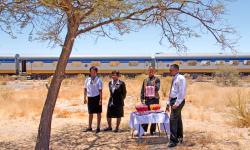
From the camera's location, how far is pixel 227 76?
39.8 metres

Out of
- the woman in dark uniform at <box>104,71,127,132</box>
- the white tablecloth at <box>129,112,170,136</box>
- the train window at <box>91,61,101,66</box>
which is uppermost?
the train window at <box>91,61,101,66</box>

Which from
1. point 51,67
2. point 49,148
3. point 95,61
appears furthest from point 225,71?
point 49,148

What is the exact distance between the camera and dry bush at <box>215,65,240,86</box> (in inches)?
1525

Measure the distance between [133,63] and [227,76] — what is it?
11.1 meters

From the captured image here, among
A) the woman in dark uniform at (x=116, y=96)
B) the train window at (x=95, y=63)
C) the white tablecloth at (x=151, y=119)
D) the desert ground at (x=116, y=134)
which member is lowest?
the desert ground at (x=116, y=134)

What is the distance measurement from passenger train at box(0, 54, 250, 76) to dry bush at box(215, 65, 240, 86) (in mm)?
3361

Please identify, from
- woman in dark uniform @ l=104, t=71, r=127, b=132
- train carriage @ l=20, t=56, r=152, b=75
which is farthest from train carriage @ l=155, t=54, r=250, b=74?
woman in dark uniform @ l=104, t=71, r=127, b=132

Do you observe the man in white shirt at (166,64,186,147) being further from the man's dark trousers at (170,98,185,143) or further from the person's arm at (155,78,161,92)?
the person's arm at (155,78,161,92)

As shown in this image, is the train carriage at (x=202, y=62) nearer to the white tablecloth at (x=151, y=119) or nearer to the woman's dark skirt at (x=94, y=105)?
the woman's dark skirt at (x=94, y=105)

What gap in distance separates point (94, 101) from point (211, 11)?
12.5 ft

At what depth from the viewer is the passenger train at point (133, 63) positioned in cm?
4566

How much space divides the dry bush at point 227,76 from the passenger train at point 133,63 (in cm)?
336

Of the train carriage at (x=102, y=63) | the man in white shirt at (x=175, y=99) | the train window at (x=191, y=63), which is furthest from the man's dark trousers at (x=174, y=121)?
the train window at (x=191, y=63)

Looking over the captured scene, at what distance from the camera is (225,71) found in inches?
1604
